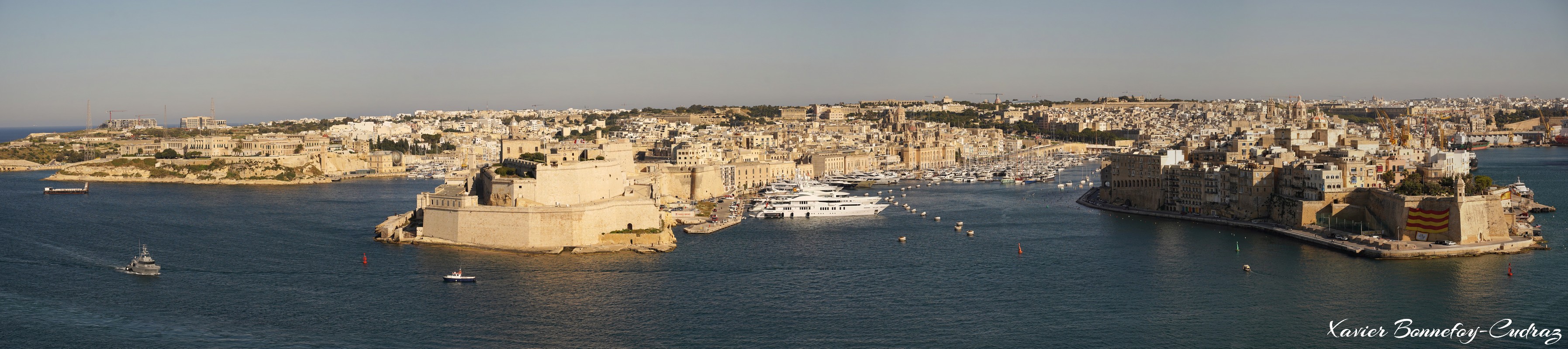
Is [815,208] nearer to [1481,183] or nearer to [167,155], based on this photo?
[1481,183]

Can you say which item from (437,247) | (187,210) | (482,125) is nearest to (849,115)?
(482,125)

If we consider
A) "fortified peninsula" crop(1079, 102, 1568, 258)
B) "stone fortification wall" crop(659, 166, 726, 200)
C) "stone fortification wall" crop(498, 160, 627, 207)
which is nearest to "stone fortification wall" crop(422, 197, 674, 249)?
"stone fortification wall" crop(498, 160, 627, 207)

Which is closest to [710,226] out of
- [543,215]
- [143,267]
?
[543,215]

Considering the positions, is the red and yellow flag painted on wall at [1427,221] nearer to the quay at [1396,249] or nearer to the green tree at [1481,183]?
the quay at [1396,249]

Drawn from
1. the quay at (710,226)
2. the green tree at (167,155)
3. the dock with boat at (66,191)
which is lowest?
the quay at (710,226)

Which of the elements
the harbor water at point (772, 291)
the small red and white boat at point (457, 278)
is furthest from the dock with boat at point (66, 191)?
the small red and white boat at point (457, 278)
